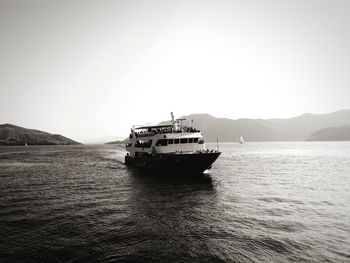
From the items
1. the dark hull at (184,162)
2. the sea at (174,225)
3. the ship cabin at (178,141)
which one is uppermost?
the ship cabin at (178,141)

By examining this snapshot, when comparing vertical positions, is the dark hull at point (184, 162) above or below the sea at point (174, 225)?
above

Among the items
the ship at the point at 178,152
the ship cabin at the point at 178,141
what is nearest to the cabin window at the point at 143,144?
the ship at the point at 178,152

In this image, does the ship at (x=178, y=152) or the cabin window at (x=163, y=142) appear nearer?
the ship at (x=178, y=152)

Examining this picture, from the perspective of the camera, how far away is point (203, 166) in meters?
34.8

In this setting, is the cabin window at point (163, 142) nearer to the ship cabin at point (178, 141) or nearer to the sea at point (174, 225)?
the ship cabin at point (178, 141)

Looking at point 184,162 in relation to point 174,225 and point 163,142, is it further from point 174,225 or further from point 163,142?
point 174,225

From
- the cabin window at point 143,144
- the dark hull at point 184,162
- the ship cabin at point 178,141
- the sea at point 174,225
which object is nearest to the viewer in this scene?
the sea at point 174,225

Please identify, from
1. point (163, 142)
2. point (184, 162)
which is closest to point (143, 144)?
point (163, 142)

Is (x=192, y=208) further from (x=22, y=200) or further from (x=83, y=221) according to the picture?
(x=22, y=200)

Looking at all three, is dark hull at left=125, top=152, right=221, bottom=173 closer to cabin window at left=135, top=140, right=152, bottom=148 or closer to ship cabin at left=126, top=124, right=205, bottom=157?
ship cabin at left=126, top=124, right=205, bottom=157

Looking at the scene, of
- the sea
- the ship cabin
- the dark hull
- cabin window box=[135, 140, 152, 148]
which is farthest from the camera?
cabin window box=[135, 140, 152, 148]

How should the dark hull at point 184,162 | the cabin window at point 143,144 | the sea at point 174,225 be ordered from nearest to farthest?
the sea at point 174,225 → the dark hull at point 184,162 → the cabin window at point 143,144

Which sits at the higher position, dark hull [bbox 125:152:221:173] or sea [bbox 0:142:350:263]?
dark hull [bbox 125:152:221:173]

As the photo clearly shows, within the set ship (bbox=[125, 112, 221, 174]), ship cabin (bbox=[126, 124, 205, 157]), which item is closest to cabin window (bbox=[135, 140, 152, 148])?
ship (bbox=[125, 112, 221, 174])
